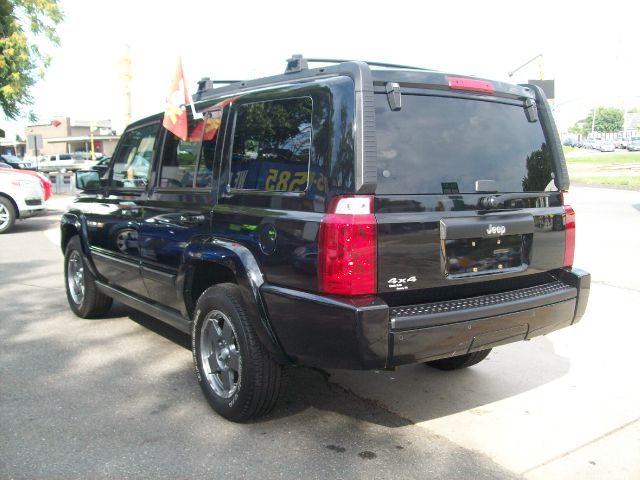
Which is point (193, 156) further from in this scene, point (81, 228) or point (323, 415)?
point (81, 228)

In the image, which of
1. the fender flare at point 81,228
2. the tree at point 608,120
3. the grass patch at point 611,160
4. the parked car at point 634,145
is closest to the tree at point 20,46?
the fender flare at point 81,228

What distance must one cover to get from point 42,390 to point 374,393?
2292 mm

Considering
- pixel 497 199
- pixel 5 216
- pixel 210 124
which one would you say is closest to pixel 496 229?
pixel 497 199

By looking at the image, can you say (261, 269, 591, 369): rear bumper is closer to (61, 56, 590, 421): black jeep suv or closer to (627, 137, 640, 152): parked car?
(61, 56, 590, 421): black jeep suv

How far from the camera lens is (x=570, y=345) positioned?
17.4 feet

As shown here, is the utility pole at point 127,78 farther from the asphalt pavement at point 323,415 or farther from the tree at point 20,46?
the asphalt pavement at point 323,415

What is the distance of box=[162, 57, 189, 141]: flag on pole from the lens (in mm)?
4281

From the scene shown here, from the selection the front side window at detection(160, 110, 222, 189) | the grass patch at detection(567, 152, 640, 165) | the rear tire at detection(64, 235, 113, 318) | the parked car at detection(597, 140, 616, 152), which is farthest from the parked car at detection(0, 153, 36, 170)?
the parked car at detection(597, 140, 616, 152)

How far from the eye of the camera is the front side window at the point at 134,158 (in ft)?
15.9

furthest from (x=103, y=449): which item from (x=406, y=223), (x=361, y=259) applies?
(x=406, y=223)

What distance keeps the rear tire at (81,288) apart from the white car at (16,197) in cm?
793

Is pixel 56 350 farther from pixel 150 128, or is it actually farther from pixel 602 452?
pixel 602 452

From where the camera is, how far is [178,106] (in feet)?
14.2

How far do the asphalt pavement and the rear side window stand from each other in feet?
4.83
